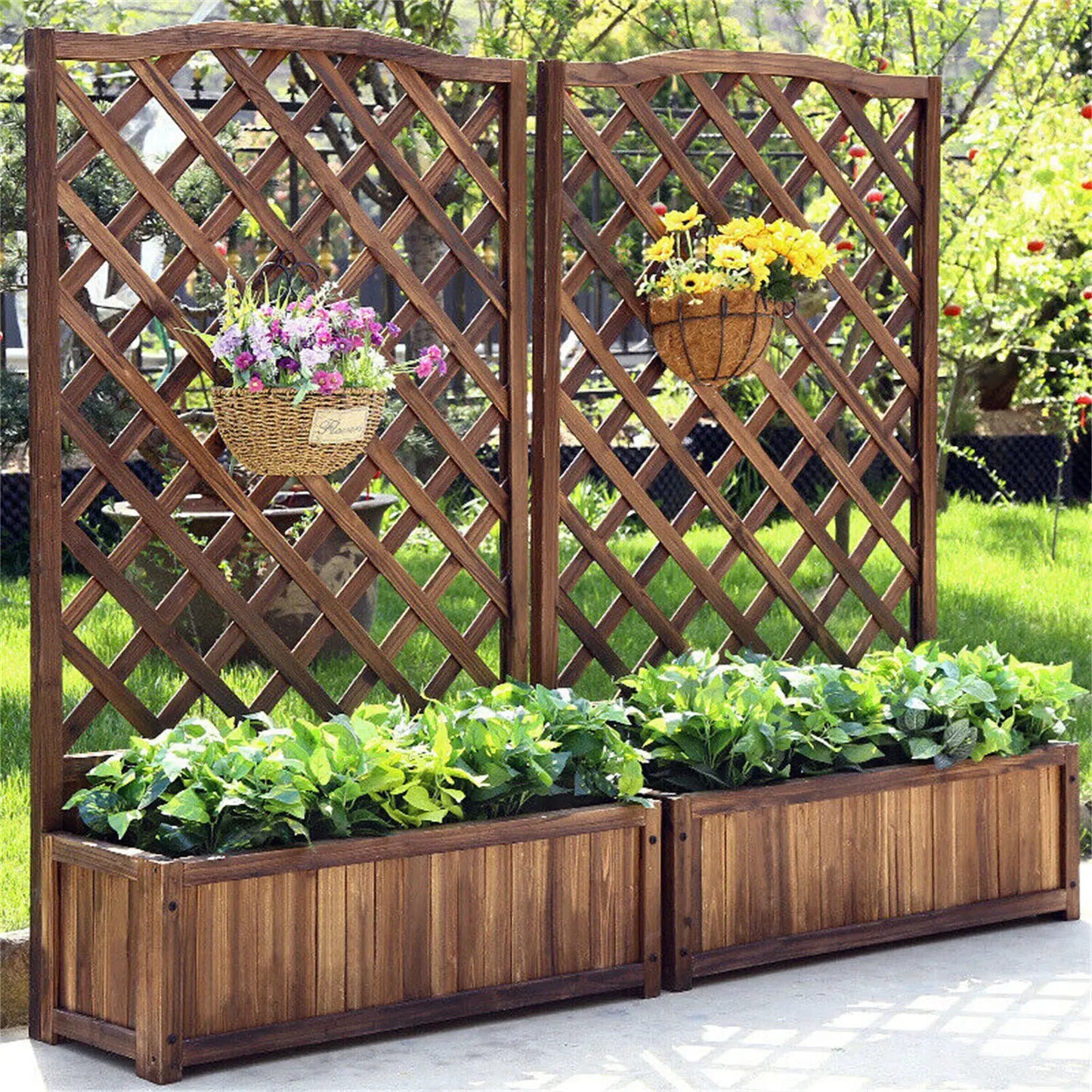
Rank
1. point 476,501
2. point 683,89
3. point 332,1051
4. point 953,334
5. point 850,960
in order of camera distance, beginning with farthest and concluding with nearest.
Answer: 1. point 683,89
2. point 476,501
3. point 953,334
4. point 850,960
5. point 332,1051

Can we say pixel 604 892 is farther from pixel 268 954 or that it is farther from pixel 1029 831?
pixel 1029 831

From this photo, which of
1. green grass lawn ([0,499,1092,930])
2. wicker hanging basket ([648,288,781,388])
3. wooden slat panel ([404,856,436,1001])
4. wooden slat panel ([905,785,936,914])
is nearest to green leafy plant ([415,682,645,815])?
wooden slat panel ([404,856,436,1001])

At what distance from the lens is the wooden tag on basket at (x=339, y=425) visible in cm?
392

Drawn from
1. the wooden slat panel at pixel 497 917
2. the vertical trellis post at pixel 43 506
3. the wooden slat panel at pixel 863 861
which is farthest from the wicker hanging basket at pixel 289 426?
the wooden slat panel at pixel 863 861

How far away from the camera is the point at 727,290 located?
14.8 feet

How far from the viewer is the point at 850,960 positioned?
4477mm

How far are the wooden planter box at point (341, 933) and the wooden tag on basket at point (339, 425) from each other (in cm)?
82

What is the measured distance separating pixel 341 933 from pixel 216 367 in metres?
1.22

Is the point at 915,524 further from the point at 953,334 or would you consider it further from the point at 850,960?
the point at 953,334

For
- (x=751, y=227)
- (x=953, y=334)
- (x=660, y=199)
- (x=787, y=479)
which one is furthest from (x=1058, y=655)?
(x=660, y=199)

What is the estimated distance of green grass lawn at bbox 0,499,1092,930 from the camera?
19.1 ft

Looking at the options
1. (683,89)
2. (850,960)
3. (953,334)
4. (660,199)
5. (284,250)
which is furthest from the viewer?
(683,89)

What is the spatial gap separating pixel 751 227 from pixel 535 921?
171 cm

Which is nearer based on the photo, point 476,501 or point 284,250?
point 284,250
